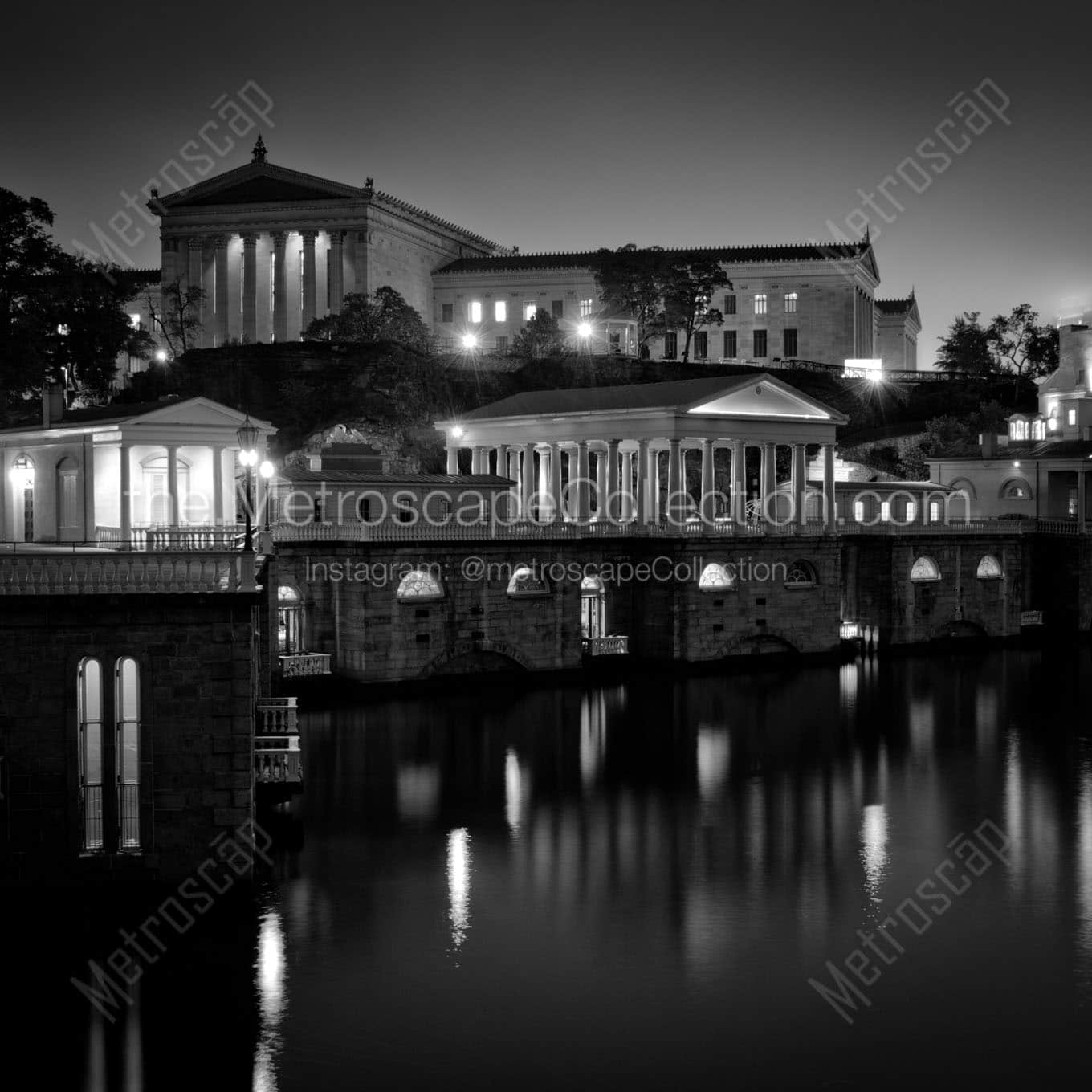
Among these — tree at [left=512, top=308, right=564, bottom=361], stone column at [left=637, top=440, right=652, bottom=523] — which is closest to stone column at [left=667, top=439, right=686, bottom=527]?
stone column at [left=637, top=440, right=652, bottom=523]

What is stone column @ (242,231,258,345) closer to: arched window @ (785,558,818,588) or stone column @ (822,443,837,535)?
stone column @ (822,443,837,535)

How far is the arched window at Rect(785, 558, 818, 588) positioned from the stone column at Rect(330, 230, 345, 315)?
53.3 m

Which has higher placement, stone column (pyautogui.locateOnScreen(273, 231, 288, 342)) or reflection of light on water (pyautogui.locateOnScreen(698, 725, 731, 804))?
stone column (pyautogui.locateOnScreen(273, 231, 288, 342))

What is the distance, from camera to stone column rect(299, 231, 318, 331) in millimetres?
105000

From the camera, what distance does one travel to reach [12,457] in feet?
159

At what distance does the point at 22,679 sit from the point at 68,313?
46.0m

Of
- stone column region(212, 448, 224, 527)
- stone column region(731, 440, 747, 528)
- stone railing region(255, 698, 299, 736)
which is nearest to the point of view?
stone railing region(255, 698, 299, 736)

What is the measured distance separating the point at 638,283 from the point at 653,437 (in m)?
49.0

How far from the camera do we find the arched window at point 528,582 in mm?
51031

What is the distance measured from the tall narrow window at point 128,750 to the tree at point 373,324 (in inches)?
2611

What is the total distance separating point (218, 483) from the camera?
48156 millimetres

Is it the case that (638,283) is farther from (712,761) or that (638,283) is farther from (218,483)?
(712,761)

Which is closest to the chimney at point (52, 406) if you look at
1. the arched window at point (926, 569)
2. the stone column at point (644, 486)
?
the stone column at point (644, 486)

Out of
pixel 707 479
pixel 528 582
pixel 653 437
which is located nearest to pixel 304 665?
pixel 528 582
